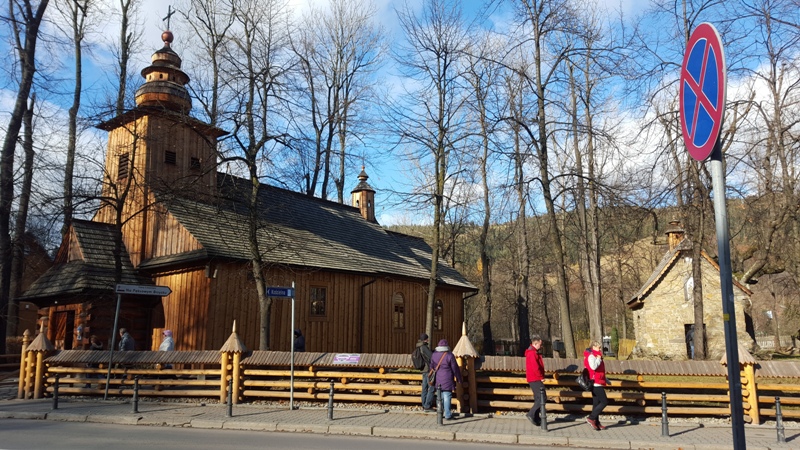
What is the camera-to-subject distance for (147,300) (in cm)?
2108

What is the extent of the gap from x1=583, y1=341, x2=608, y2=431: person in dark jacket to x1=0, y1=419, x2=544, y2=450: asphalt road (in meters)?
1.61

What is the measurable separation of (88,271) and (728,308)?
20603 millimetres

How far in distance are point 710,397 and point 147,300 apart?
1787 cm

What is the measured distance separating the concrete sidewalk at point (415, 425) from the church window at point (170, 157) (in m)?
11.2

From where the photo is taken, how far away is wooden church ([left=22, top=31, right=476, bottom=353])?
19.7 meters

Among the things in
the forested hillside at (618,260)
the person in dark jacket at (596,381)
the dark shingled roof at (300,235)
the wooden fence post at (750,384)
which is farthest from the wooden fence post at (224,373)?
the wooden fence post at (750,384)

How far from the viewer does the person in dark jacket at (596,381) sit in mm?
10859

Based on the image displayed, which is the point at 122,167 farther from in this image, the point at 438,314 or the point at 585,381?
the point at 585,381

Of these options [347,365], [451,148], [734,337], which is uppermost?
[451,148]

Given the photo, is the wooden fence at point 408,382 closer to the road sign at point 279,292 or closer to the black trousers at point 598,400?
the black trousers at point 598,400

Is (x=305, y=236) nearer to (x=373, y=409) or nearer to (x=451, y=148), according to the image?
(x=451, y=148)

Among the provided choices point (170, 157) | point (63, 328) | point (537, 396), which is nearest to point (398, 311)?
point (170, 157)

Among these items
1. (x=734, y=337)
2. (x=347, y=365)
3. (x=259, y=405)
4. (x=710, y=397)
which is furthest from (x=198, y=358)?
(x=734, y=337)

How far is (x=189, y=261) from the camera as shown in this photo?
20.0m
